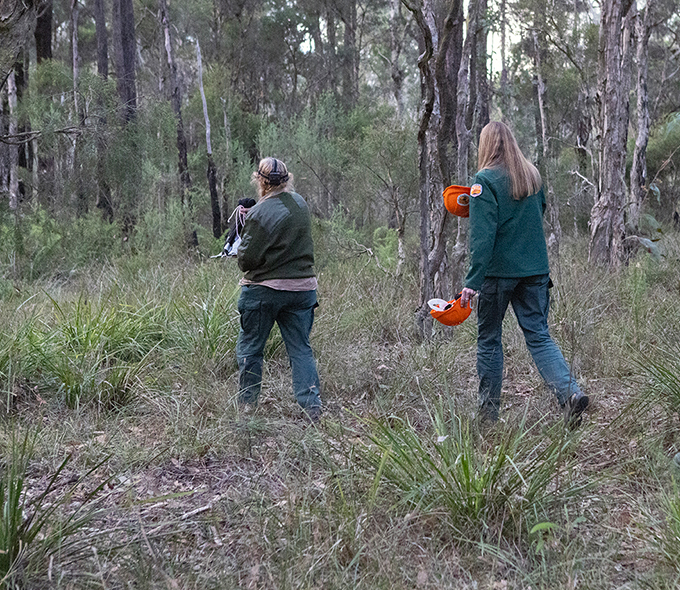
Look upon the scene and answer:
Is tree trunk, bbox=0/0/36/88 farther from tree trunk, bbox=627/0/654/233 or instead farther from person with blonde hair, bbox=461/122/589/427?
tree trunk, bbox=627/0/654/233

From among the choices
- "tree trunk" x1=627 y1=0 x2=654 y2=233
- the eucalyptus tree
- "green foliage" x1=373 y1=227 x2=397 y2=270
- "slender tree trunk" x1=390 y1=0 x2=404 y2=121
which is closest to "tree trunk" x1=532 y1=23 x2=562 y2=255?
"tree trunk" x1=627 y1=0 x2=654 y2=233

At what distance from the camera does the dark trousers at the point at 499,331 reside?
3.78 m

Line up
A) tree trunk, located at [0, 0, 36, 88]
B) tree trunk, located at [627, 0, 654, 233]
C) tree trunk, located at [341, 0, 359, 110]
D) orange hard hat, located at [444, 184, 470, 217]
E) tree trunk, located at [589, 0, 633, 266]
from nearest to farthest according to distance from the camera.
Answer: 1. tree trunk, located at [0, 0, 36, 88]
2. orange hard hat, located at [444, 184, 470, 217]
3. tree trunk, located at [589, 0, 633, 266]
4. tree trunk, located at [627, 0, 654, 233]
5. tree trunk, located at [341, 0, 359, 110]

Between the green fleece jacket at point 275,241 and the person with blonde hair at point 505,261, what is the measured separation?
3.89 ft

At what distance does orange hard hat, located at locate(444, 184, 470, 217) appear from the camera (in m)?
4.02

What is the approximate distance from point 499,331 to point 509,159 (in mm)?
1047

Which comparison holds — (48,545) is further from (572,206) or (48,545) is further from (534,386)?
(572,206)

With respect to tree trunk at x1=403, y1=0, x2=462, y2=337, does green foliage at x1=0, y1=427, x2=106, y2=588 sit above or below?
below

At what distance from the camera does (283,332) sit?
14.5ft

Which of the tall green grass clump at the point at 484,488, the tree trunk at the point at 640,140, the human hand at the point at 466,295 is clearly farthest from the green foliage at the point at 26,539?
the tree trunk at the point at 640,140

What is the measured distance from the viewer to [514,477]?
2.64 m

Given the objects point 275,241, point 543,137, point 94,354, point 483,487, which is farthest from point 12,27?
point 543,137

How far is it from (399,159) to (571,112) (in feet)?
39.4

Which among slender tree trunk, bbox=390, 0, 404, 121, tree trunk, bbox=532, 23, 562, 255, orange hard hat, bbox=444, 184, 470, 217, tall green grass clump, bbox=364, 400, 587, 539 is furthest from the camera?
slender tree trunk, bbox=390, 0, 404, 121
